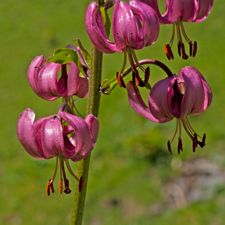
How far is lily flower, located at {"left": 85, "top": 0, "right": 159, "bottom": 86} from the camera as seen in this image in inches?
45.9

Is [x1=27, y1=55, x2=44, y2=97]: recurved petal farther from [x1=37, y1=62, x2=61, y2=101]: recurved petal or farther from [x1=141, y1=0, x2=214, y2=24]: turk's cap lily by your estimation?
[x1=141, y1=0, x2=214, y2=24]: turk's cap lily

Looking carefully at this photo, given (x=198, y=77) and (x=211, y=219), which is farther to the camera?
(x=211, y=219)

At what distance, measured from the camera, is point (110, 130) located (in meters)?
5.89

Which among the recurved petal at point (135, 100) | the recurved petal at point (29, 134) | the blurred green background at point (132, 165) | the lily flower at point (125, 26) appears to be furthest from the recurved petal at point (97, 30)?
the blurred green background at point (132, 165)

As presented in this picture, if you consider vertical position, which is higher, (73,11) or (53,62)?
(73,11)

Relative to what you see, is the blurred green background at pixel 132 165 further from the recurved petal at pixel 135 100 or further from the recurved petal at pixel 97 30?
the recurved petal at pixel 97 30

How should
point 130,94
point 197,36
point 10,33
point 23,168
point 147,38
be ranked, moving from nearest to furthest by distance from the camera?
point 147,38
point 130,94
point 23,168
point 197,36
point 10,33

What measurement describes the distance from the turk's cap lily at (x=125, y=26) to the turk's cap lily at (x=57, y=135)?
0.62ft

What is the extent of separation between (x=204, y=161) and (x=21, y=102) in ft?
9.78

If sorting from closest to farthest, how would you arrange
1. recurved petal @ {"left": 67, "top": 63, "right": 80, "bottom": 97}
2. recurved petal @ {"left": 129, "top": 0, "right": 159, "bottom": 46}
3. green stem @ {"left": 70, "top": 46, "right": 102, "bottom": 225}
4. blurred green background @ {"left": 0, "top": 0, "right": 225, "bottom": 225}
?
recurved petal @ {"left": 129, "top": 0, "right": 159, "bottom": 46}, green stem @ {"left": 70, "top": 46, "right": 102, "bottom": 225}, recurved petal @ {"left": 67, "top": 63, "right": 80, "bottom": 97}, blurred green background @ {"left": 0, "top": 0, "right": 225, "bottom": 225}

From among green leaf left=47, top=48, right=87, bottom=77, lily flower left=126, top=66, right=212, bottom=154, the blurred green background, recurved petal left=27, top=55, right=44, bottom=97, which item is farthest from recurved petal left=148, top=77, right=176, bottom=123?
the blurred green background

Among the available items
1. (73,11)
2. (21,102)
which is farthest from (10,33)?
(21,102)

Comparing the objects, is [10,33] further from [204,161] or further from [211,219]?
[211,219]

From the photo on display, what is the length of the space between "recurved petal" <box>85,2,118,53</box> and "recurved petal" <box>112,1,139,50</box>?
0.10 feet
